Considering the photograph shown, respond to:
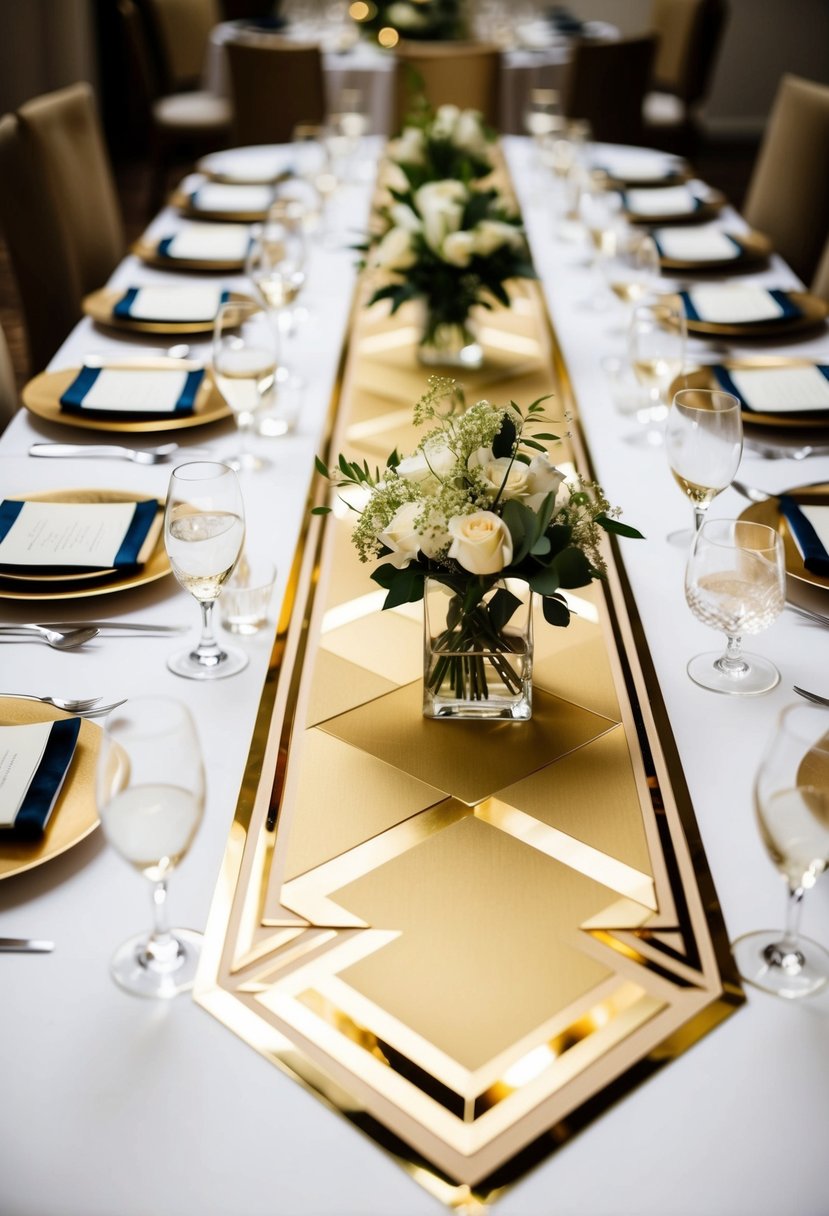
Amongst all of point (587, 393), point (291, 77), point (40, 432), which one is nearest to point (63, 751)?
point (40, 432)

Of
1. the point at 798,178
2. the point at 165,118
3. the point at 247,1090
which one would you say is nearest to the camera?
the point at 247,1090

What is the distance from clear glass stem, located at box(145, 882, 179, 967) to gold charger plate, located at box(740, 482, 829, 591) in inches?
32.2

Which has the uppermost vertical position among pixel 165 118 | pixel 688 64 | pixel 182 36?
pixel 688 64

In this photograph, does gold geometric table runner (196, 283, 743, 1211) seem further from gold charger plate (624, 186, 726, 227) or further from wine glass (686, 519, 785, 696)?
gold charger plate (624, 186, 726, 227)

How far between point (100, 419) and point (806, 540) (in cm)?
104

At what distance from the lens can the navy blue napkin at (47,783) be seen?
0.97 metres

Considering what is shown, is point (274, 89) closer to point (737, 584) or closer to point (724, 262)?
point (724, 262)

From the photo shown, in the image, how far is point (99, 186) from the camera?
3.11 m

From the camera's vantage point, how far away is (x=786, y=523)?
1494 mm

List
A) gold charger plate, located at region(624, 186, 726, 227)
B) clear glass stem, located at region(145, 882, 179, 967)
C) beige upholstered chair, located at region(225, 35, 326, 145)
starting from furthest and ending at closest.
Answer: beige upholstered chair, located at region(225, 35, 326, 145) → gold charger plate, located at region(624, 186, 726, 227) → clear glass stem, located at region(145, 882, 179, 967)

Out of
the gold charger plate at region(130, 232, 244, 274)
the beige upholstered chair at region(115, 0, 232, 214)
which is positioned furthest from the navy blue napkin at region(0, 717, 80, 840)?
the beige upholstered chair at region(115, 0, 232, 214)

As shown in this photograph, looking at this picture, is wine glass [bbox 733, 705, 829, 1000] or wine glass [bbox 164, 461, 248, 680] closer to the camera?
wine glass [bbox 733, 705, 829, 1000]

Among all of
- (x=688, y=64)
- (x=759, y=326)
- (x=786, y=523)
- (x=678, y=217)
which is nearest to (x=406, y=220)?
(x=759, y=326)

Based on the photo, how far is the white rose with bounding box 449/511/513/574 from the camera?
3.44 feet
